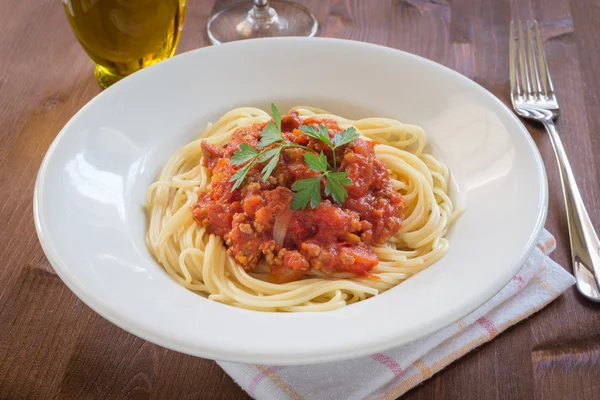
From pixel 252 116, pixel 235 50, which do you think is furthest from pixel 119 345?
pixel 235 50

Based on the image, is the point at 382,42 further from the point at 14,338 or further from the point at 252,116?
the point at 14,338

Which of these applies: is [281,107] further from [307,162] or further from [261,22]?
[261,22]

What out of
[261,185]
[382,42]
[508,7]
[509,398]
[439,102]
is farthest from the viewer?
[508,7]

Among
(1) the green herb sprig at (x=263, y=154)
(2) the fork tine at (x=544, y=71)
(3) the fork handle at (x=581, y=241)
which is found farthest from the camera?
(2) the fork tine at (x=544, y=71)

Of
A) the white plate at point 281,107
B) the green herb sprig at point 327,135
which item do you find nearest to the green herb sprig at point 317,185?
the green herb sprig at point 327,135

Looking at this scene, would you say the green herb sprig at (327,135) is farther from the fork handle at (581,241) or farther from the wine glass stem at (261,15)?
the wine glass stem at (261,15)

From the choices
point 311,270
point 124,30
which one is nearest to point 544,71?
point 311,270

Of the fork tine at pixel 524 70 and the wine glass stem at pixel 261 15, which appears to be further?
the wine glass stem at pixel 261 15
